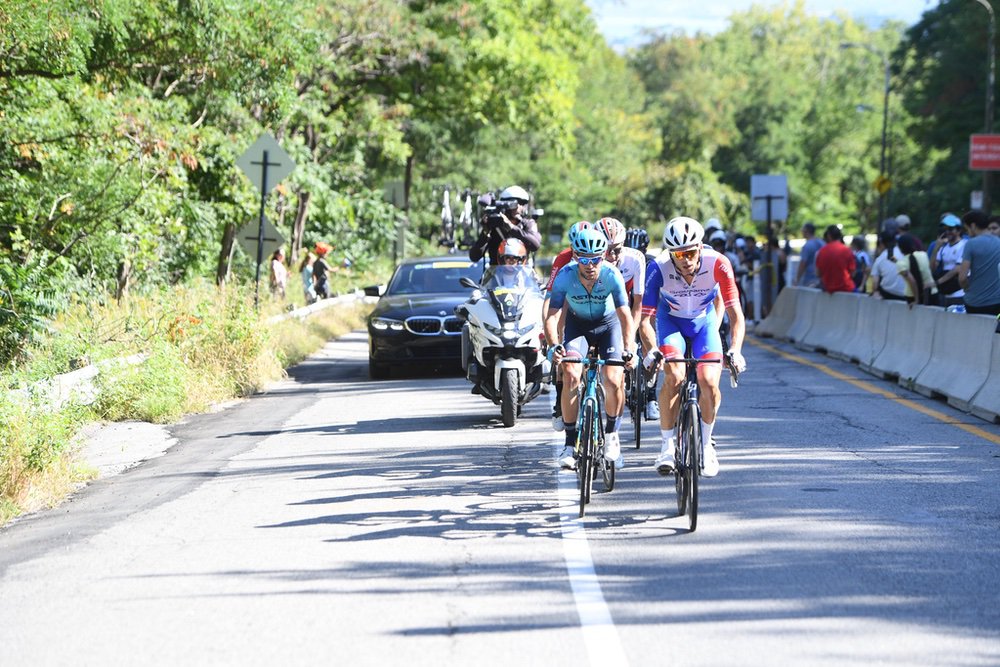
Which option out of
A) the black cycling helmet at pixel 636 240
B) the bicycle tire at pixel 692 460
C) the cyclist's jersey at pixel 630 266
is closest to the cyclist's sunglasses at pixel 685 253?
the bicycle tire at pixel 692 460

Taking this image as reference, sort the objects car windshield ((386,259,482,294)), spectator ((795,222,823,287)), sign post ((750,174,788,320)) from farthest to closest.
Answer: sign post ((750,174,788,320)), spectator ((795,222,823,287)), car windshield ((386,259,482,294))

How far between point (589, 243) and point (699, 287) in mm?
730

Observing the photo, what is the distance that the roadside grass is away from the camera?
35.1 ft

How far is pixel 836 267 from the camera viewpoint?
23297 mm

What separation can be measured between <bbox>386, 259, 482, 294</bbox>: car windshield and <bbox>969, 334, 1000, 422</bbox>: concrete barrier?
7699 mm

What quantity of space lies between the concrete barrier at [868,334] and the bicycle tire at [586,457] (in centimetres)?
1042

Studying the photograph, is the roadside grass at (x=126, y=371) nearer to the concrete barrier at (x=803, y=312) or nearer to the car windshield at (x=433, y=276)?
the car windshield at (x=433, y=276)

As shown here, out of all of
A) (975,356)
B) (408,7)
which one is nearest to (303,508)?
(975,356)

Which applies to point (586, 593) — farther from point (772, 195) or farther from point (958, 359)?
point (772, 195)

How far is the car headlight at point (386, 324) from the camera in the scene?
19.2 meters

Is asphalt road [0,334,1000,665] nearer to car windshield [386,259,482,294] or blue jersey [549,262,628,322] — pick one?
blue jersey [549,262,628,322]

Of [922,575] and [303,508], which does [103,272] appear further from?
[922,575]

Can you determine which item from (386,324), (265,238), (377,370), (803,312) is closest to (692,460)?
(386,324)

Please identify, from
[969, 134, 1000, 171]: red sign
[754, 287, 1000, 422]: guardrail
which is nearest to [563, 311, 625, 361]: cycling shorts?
[754, 287, 1000, 422]: guardrail
